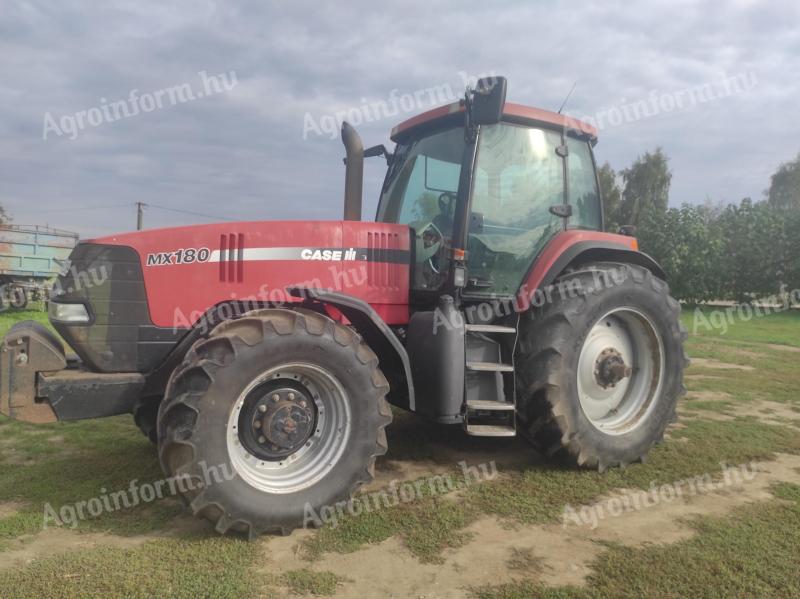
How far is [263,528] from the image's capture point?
3.14 m

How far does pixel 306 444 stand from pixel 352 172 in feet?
6.67

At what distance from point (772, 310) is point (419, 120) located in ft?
87.8

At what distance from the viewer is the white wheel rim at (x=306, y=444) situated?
325cm

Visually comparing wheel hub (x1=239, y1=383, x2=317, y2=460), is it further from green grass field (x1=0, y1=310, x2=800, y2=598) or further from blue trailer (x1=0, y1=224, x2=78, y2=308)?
blue trailer (x1=0, y1=224, x2=78, y2=308)

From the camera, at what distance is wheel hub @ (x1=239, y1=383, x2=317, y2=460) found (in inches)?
129

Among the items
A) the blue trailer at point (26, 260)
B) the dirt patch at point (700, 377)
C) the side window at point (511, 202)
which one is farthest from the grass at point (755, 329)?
the blue trailer at point (26, 260)

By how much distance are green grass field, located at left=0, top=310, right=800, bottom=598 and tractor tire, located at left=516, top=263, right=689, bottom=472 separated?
272 mm

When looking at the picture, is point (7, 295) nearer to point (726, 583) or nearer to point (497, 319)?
point (497, 319)

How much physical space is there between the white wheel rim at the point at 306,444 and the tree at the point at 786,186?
172 feet

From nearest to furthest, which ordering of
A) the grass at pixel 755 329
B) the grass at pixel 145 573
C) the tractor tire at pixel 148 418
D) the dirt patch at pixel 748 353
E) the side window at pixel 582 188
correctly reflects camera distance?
1. the grass at pixel 145 573
2. the tractor tire at pixel 148 418
3. the side window at pixel 582 188
4. the dirt patch at pixel 748 353
5. the grass at pixel 755 329

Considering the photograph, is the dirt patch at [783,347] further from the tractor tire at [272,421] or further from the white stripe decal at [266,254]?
the white stripe decal at [266,254]

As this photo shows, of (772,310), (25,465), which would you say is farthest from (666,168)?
(25,465)

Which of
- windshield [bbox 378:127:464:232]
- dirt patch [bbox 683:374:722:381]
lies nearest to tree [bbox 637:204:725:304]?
dirt patch [bbox 683:374:722:381]

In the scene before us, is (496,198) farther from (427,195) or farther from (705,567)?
(705,567)
